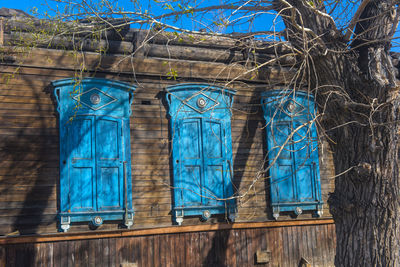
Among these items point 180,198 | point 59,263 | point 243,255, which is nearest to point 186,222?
point 180,198

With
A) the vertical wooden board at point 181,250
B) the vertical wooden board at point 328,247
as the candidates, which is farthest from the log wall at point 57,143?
the vertical wooden board at point 328,247

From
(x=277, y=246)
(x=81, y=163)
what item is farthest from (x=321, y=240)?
(x=81, y=163)

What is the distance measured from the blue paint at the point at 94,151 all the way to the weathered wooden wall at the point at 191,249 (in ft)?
1.59

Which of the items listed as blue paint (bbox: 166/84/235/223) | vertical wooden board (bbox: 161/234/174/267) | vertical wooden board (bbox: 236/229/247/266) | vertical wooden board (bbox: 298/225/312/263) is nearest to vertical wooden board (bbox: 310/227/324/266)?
vertical wooden board (bbox: 298/225/312/263)

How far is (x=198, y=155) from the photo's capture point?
8844mm

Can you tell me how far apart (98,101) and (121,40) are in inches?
55.0

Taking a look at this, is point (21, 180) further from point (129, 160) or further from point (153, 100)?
point (153, 100)

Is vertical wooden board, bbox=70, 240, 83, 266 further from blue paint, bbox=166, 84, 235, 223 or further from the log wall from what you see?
blue paint, bbox=166, 84, 235, 223

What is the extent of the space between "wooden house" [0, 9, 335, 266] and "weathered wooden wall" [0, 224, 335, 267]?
21 millimetres

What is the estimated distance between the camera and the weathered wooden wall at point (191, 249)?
24.3ft

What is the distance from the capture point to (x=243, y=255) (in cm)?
890

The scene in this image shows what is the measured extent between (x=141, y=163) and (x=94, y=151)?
921 millimetres

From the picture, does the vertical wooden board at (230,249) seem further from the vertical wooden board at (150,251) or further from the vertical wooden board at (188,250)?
the vertical wooden board at (150,251)

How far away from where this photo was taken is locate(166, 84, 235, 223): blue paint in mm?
8594
